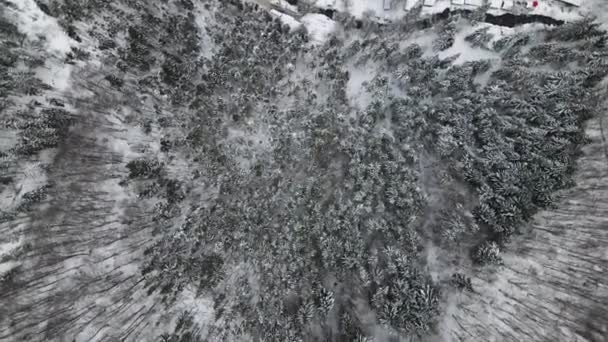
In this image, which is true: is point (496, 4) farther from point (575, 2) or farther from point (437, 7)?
point (575, 2)

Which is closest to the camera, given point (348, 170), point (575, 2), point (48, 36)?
point (48, 36)

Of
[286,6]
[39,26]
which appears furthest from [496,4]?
Result: [39,26]

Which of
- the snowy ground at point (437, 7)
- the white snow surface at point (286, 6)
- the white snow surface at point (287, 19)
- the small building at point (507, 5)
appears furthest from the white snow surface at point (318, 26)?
the small building at point (507, 5)

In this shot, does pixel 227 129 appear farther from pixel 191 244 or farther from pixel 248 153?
pixel 191 244

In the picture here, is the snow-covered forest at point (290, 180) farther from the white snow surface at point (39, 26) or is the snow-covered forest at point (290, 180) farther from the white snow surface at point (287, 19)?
the white snow surface at point (287, 19)

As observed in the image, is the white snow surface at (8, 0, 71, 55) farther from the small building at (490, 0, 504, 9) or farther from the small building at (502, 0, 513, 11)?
the small building at (502, 0, 513, 11)

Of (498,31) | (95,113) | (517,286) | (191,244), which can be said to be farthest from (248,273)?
(498,31)
